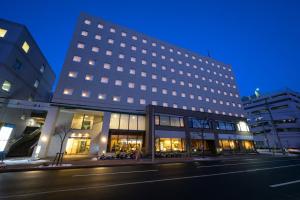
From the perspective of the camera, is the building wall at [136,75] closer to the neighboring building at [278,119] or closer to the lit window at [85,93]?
the lit window at [85,93]

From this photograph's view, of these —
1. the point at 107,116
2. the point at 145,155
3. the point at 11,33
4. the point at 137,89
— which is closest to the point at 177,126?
the point at 145,155

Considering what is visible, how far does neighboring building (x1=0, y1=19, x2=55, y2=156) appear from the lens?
24.8 meters

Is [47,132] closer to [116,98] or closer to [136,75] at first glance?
[116,98]

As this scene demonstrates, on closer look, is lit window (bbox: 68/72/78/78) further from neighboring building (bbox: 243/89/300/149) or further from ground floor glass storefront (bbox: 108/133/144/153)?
neighboring building (bbox: 243/89/300/149)

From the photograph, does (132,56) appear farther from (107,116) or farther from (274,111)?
(274,111)

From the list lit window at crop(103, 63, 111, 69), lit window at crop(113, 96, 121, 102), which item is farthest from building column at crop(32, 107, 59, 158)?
lit window at crop(103, 63, 111, 69)

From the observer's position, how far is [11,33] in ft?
87.0

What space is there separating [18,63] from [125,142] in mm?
26642

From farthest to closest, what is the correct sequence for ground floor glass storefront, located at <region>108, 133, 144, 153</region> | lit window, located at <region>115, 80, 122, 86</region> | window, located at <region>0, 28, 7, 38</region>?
lit window, located at <region>115, 80, 122, 86</region>, ground floor glass storefront, located at <region>108, 133, 144, 153</region>, window, located at <region>0, 28, 7, 38</region>

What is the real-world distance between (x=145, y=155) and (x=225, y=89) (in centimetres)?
3804

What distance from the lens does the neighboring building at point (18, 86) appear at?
2477 centimetres

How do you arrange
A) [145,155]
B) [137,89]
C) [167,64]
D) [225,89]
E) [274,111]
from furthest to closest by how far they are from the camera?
[274,111] < [225,89] < [167,64] < [137,89] < [145,155]

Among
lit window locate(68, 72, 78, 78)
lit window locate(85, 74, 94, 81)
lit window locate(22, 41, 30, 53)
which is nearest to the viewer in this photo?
lit window locate(68, 72, 78, 78)

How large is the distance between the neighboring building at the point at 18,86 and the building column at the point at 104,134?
1139 cm
